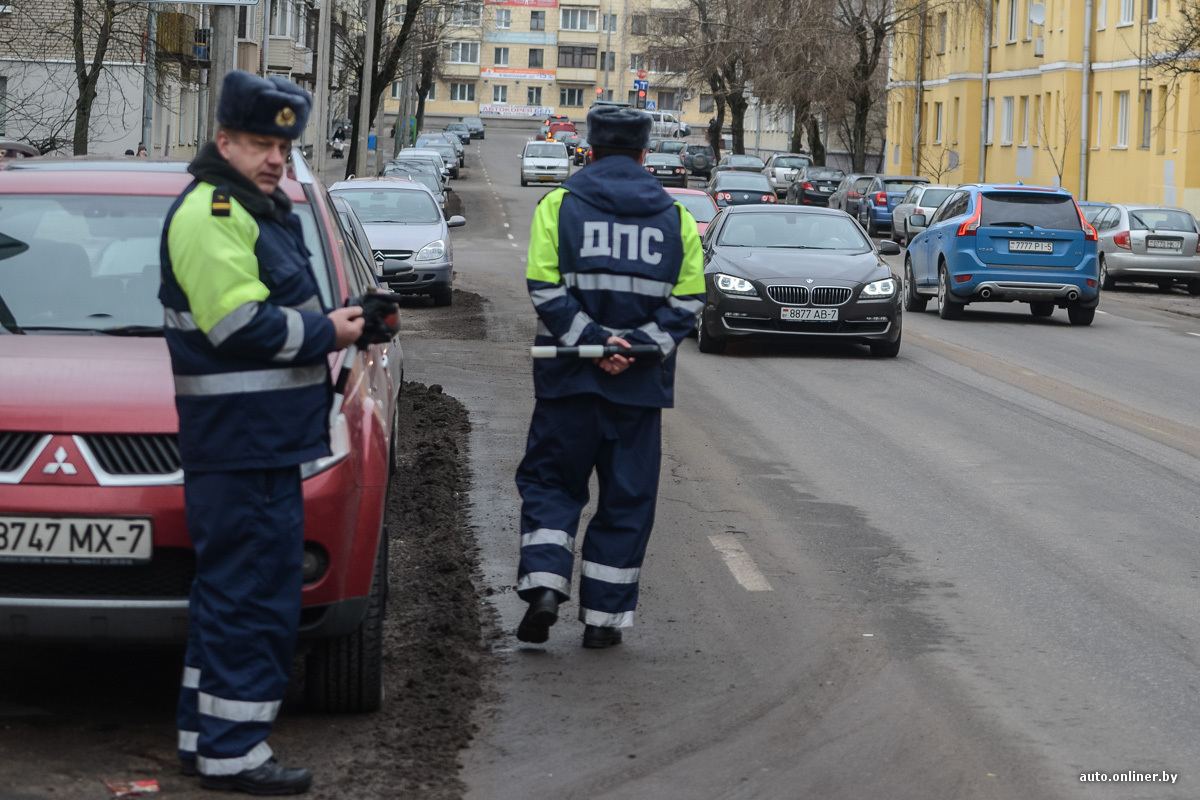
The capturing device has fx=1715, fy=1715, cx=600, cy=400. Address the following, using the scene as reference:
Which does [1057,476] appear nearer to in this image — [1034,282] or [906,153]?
[1034,282]

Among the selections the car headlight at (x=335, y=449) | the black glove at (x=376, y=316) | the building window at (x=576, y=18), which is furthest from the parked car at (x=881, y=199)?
the building window at (x=576, y=18)

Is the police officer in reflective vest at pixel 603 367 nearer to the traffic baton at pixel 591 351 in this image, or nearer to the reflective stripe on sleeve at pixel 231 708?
the traffic baton at pixel 591 351

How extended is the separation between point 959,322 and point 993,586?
14.7 m

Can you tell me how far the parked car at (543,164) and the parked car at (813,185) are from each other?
9.73m

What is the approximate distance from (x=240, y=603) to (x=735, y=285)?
1213 cm

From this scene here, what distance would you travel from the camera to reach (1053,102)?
5081 cm

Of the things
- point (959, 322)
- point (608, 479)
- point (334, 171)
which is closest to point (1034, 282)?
point (959, 322)

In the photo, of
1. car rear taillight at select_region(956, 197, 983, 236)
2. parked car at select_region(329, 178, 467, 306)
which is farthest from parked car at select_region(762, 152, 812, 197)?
car rear taillight at select_region(956, 197, 983, 236)

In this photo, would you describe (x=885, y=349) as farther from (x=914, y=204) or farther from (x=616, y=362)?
(x=914, y=204)

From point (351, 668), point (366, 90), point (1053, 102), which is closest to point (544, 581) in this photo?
point (351, 668)

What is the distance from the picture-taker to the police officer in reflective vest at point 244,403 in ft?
13.5

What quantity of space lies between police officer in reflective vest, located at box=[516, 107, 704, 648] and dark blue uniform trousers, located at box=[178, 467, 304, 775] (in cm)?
155

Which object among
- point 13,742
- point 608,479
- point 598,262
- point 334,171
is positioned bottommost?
point 13,742

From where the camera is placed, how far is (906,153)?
68.6 meters
